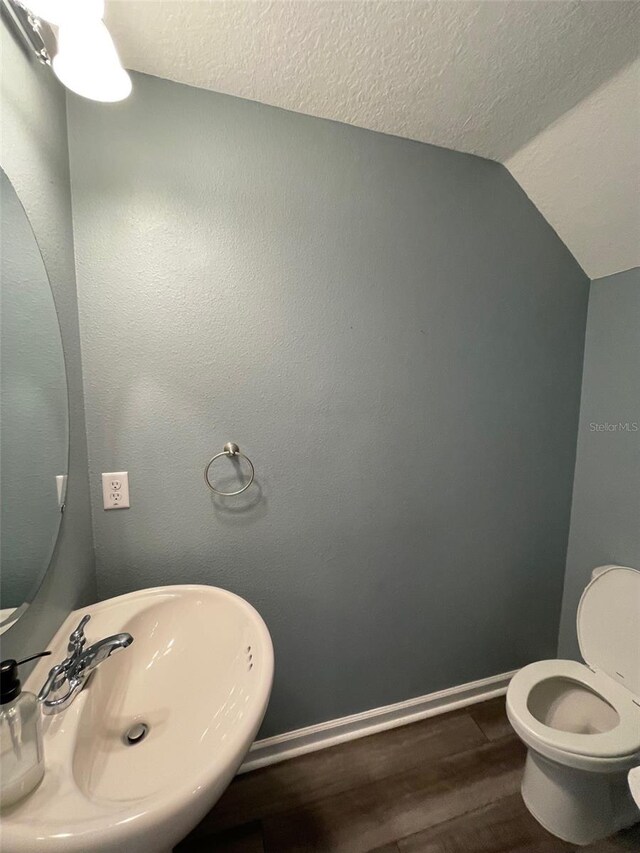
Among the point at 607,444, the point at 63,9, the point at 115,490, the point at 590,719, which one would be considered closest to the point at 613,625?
the point at 590,719

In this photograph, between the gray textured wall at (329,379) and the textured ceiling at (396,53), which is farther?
the gray textured wall at (329,379)

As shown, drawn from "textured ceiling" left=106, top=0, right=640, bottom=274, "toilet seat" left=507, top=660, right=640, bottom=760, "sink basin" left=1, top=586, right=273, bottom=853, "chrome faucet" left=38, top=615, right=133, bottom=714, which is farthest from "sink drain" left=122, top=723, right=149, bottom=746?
"textured ceiling" left=106, top=0, right=640, bottom=274

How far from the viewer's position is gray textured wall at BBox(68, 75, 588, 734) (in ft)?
3.26

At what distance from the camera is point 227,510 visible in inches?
44.8

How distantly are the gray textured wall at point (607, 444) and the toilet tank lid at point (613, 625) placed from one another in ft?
0.47

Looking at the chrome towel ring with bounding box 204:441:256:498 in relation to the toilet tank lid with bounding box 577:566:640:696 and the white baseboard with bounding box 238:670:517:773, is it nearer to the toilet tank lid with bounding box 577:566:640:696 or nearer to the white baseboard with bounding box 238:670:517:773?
the white baseboard with bounding box 238:670:517:773

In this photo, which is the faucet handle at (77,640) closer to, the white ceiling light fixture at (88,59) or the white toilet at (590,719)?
the white ceiling light fixture at (88,59)

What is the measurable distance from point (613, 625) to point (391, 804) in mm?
1057

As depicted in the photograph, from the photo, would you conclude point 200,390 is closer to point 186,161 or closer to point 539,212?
point 186,161

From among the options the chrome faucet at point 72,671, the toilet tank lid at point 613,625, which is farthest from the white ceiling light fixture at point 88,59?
the toilet tank lid at point 613,625

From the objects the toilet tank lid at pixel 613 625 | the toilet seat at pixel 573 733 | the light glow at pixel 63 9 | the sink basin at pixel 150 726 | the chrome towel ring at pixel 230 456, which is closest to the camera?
the sink basin at pixel 150 726

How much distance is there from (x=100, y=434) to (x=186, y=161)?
88 cm

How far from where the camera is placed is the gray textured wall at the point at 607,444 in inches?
53.8

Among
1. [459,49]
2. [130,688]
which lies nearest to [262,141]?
[459,49]
